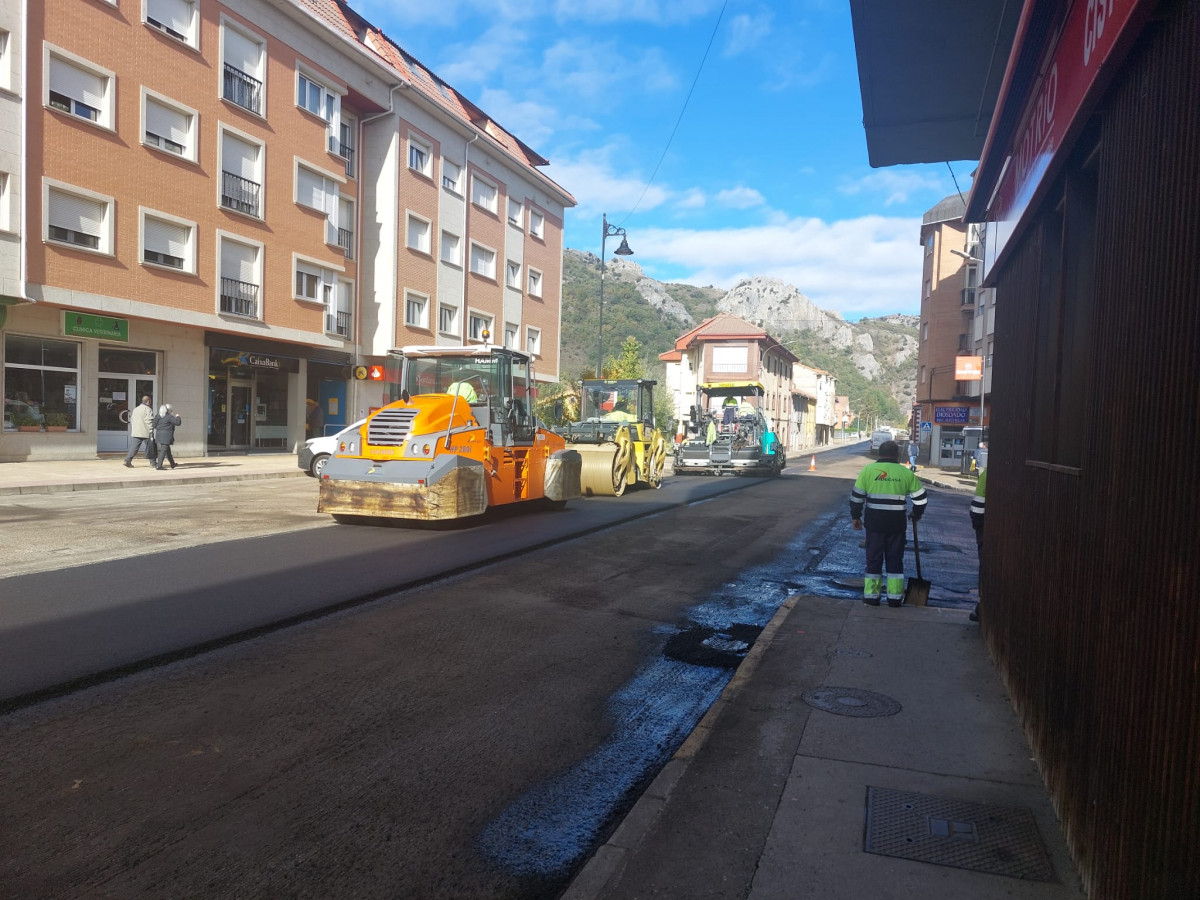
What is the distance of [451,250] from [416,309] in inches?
144

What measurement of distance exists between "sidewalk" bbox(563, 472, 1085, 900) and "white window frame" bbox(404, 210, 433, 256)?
28.5 meters

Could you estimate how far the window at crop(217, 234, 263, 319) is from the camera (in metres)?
23.6

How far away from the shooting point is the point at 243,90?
78.8 feet

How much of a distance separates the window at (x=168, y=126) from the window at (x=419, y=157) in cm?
991

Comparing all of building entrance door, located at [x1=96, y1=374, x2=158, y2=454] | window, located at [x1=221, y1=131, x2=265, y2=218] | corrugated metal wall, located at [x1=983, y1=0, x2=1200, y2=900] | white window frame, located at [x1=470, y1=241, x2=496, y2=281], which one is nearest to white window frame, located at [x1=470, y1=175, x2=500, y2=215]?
white window frame, located at [x1=470, y1=241, x2=496, y2=281]

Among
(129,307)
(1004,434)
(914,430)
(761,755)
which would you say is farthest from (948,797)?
(914,430)

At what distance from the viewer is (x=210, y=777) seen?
3621mm

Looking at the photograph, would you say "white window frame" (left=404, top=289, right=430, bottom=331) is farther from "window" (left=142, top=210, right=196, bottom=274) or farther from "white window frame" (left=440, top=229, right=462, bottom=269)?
"window" (left=142, top=210, right=196, bottom=274)

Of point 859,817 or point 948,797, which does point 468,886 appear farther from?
point 948,797

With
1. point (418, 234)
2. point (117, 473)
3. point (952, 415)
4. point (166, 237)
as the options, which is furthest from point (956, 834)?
point (952, 415)

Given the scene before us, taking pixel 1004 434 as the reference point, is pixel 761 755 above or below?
below

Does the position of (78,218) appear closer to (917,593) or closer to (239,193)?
(239,193)

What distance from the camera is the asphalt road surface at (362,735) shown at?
301cm

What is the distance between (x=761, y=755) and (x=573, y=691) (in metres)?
1.35
